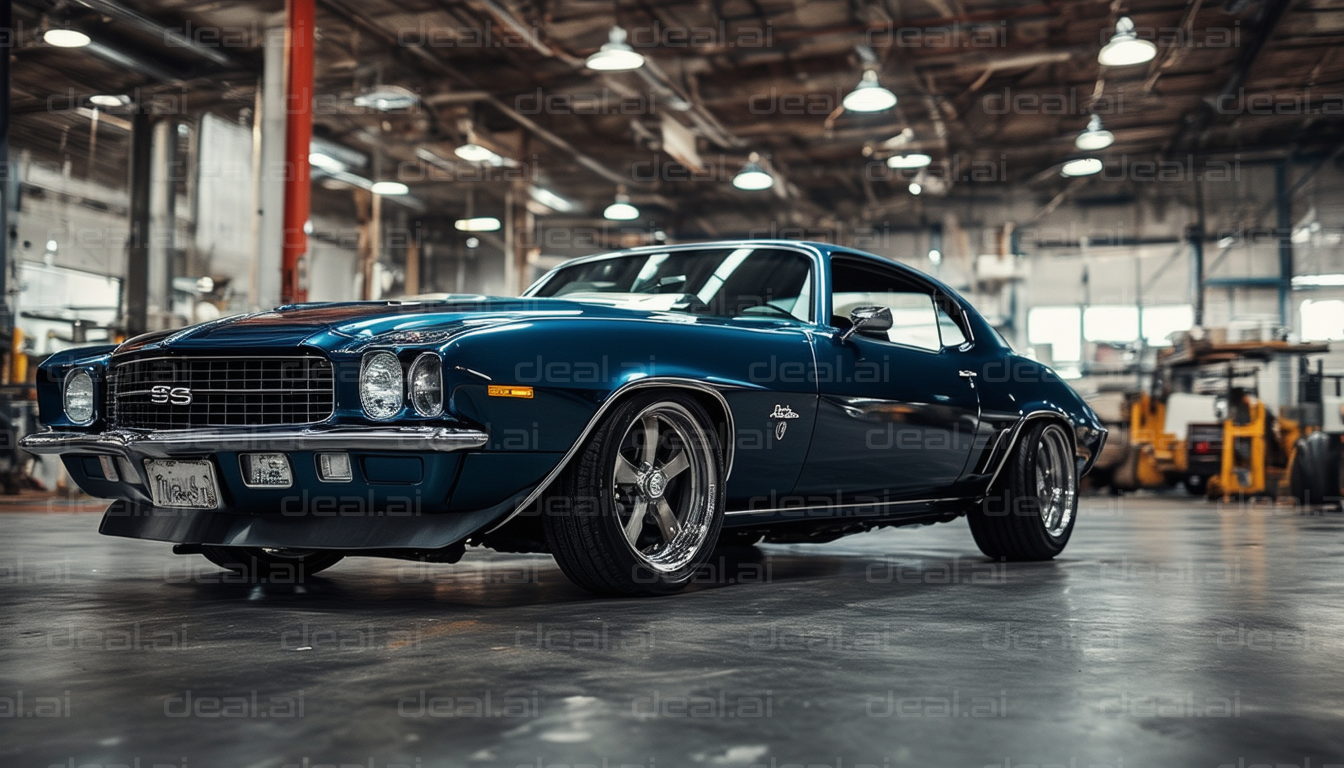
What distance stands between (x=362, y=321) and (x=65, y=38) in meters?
10.4

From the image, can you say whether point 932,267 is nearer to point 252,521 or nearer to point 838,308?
point 838,308

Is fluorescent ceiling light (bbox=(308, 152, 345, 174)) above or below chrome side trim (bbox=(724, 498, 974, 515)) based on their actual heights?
above

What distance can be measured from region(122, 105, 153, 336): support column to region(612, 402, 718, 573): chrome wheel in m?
11.1

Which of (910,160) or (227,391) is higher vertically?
(910,160)

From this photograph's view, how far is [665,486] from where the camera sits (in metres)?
4.04

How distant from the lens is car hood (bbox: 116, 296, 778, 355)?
11.8 ft

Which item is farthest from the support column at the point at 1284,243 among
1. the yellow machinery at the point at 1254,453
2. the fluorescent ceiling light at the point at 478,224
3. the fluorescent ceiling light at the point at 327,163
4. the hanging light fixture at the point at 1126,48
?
the fluorescent ceiling light at the point at 327,163

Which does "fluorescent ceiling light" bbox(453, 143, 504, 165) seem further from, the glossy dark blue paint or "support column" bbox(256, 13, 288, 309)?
the glossy dark blue paint

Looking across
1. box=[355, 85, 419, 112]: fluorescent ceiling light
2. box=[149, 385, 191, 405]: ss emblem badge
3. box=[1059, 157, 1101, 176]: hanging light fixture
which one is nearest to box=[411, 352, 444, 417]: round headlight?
box=[149, 385, 191, 405]: ss emblem badge

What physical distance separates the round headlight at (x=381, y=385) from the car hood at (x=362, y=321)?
63 millimetres

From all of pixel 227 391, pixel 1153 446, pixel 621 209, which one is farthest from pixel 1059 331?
pixel 227 391

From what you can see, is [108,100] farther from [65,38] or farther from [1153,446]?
[1153,446]

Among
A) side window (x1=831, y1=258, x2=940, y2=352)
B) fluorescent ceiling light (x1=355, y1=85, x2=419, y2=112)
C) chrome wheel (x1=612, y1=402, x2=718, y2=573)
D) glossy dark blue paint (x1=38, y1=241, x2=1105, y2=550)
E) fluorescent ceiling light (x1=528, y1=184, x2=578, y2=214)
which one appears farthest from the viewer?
fluorescent ceiling light (x1=528, y1=184, x2=578, y2=214)

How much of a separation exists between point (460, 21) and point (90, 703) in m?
12.2
